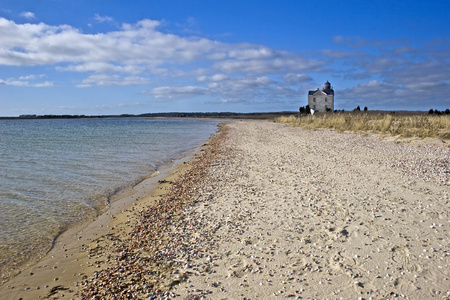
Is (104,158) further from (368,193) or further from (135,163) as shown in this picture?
(368,193)

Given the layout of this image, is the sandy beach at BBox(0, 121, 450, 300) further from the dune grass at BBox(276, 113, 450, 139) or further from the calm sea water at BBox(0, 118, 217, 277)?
the dune grass at BBox(276, 113, 450, 139)

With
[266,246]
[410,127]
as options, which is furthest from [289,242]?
[410,127]

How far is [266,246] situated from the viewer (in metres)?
4.59

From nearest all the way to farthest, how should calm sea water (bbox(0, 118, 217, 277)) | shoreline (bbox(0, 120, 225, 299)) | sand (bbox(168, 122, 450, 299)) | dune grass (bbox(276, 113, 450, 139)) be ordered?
sand (bbox(168, 122, 450, 299)) < shoreline (bbox(0, 120, 225, 299)) < calm sea water (bbox(0, 118, 217, 277)) < dune grass (bbox(276, 113, 450, 139))

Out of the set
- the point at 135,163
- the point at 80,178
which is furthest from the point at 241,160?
the point at 80,178

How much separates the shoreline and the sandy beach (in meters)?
0.02

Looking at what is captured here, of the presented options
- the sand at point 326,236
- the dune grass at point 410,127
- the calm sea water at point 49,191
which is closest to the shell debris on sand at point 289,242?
the sand at point 326,236

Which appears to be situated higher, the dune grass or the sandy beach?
the dune grass

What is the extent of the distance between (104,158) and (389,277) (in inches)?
565

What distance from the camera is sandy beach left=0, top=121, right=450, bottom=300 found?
358 cm

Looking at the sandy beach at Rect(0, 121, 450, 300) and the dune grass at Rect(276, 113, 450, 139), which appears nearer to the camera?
the sandy beach at Rect(0, 121, 450, 300)

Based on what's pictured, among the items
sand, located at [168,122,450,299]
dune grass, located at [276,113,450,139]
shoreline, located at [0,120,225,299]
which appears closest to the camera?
sand, located at [168,122,450,299]

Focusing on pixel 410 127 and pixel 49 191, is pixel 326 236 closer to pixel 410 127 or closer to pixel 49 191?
pixel 49 191

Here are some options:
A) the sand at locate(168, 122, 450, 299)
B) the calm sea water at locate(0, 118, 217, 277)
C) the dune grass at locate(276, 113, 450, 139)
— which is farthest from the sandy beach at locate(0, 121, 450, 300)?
the dune grass at locate(276, 113, 450, 139)
